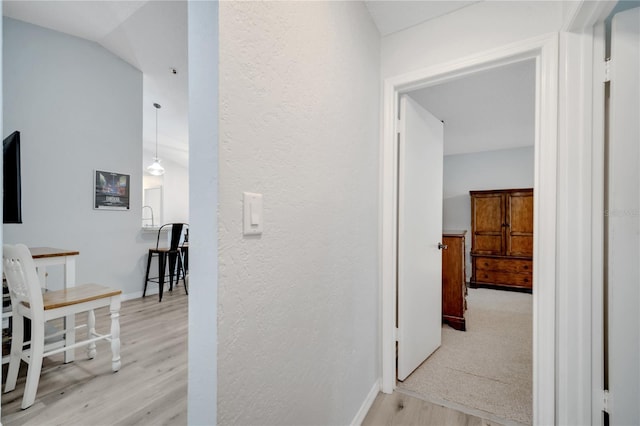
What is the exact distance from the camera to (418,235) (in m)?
2.16

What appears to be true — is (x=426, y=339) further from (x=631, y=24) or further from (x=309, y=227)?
(x=631, y=24)

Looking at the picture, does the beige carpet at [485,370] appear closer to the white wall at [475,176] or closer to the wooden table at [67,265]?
the wooden table at [67,265]

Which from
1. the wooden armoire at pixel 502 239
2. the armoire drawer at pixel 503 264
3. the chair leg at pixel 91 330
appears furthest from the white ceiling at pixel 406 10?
the armoire drawer at pixel 503 264

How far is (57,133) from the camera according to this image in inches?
125

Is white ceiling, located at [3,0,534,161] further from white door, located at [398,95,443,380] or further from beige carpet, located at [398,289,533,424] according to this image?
beige carpet, located at [398,289,533,424]

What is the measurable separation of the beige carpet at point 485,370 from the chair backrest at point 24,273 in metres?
2.27

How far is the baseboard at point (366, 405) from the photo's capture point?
1.56 m

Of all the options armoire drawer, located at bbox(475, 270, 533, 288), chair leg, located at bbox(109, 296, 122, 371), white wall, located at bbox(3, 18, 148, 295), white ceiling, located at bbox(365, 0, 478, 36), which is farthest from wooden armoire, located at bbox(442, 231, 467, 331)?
white wall, located at bbox(3, 18, 148, 295)

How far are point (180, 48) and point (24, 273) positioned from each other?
2.65 metres

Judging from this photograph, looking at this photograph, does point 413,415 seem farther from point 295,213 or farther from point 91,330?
point 91,330

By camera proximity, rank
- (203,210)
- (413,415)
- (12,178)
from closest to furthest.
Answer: (203,210) < (413,415) < (12,178)

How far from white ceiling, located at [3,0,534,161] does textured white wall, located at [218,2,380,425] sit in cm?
43

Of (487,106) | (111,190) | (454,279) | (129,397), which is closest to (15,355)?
(129,397)

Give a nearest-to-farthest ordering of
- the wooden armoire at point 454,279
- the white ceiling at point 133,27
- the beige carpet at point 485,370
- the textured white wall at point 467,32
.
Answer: the textured white wall at point 467,32
the beige carpet at point 485,370
the white ceiling at point 133,27
the wooden armoire at point 454,279
